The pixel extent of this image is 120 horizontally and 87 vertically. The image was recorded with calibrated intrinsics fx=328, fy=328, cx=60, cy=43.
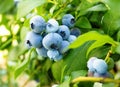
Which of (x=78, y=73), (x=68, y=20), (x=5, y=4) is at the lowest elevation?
(x=78, y=73)

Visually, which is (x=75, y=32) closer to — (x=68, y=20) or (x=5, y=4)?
(x=68, y=20)

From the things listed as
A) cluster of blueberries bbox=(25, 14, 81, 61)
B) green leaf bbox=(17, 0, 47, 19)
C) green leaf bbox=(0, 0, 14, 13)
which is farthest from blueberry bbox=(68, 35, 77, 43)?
green leaf bbox=(0, 0, 14, 13)

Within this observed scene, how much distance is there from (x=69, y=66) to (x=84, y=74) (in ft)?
0.17

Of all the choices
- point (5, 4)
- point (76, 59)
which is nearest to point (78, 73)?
Answer: point (76, 59)

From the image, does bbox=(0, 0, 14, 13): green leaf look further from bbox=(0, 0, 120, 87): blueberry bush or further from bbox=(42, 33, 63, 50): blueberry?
bbox=(42, 33, 63, 50): blueberry

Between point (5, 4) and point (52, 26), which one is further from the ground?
point (5, 4)

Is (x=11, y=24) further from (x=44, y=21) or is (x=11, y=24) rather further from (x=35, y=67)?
(x=44, y=21)

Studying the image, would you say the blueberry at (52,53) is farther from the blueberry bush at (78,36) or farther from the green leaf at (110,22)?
the green leaf at (110,22)

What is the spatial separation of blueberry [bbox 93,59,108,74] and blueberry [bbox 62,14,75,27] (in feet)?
0.36

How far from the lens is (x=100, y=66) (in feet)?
1.90

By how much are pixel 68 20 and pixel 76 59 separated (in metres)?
0.08

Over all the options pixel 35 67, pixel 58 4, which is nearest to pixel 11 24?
pixel 35 67

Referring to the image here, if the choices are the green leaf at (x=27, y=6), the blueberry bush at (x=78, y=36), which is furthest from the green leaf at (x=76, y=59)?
the green leaf at (x=27, y=6)

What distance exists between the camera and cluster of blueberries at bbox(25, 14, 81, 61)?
63 centimetres
